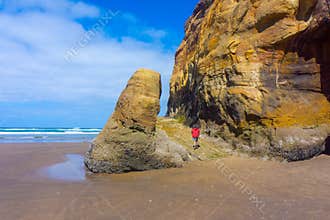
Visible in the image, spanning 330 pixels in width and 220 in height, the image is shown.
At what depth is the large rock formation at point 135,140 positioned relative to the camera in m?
8.03

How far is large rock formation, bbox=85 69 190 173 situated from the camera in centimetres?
803

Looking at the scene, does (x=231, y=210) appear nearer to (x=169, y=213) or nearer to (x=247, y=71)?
(x=169, y=213)

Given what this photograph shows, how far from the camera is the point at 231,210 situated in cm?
480

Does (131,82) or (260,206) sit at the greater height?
(131,82)

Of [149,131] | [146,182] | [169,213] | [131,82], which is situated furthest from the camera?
[131,82]

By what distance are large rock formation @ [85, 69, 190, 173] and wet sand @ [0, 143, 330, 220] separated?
1.28ft

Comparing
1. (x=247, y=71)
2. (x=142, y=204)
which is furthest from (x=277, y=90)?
(x=142, y=204)

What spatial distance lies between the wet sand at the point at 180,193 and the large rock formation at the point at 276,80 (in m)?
1.08

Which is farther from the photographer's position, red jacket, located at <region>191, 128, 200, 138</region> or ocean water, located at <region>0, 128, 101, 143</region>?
ocean water, located at <region>0, 128, 101, 143</region>

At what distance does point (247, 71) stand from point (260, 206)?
6.21 metres

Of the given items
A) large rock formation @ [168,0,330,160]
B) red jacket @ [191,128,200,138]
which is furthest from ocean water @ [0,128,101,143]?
large rock formation @ [168,0,330,160]

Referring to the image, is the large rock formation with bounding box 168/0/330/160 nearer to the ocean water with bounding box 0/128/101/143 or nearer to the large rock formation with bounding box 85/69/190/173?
the large rock formation with bounding box 85/69/190/173

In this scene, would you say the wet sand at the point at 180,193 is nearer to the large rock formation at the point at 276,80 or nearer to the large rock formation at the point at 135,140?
the large rock formation at the point at 135,140

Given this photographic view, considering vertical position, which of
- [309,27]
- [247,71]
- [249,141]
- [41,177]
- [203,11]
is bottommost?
[41,177]
